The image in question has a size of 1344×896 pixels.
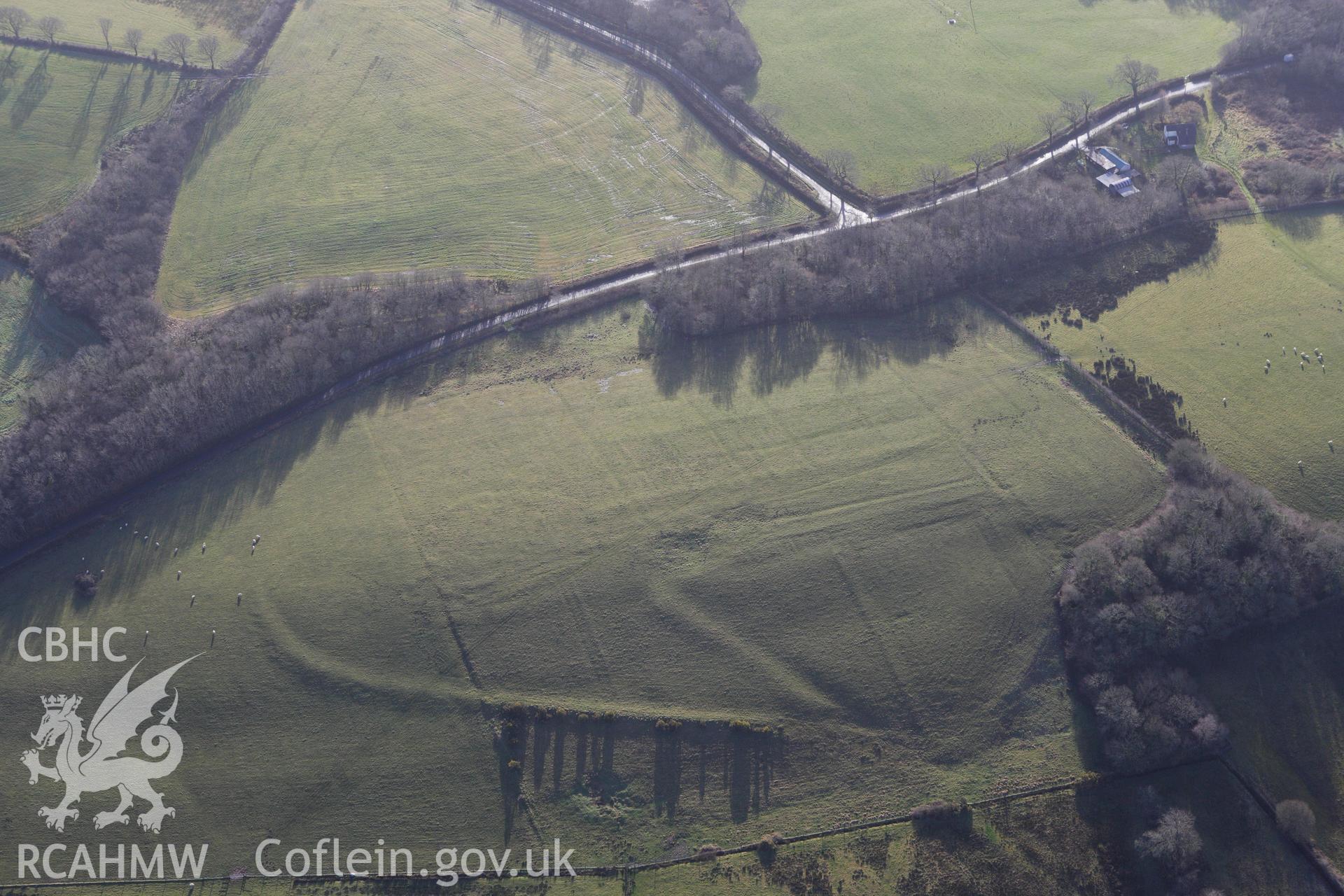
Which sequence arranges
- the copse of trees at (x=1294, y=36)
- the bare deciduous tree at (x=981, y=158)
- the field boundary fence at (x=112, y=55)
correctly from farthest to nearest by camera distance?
Result: the field boundary fence at (x=112, y=55) → the copse of trees at (x=1294, y=36) → the bare deciduous tree at (x=981, y=158)

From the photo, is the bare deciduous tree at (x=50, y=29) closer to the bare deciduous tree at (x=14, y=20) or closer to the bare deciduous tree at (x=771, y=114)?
the bare deciduous tree at (x=14, y=20)

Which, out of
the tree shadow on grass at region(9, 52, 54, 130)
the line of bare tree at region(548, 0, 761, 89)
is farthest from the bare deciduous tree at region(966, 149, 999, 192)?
the tree shadow on grass at region(9, 52, 54, 130)

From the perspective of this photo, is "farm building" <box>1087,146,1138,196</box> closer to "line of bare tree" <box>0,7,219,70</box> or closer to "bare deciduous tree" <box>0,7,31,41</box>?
"line of bare tree" <box>0,7,219,70</box>

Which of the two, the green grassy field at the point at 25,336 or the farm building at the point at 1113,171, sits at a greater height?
the farm building at the point at 1113,171

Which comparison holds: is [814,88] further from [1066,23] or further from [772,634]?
[772,634]

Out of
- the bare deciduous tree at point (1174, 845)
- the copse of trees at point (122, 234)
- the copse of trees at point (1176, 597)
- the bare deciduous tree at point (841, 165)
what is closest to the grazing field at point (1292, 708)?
the copse of trees at point (1176, 597)

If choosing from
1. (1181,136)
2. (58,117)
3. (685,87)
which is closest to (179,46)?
(58,117)

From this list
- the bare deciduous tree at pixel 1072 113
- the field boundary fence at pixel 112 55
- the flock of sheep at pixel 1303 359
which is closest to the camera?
the flock of sheep at pixel 1303 359
